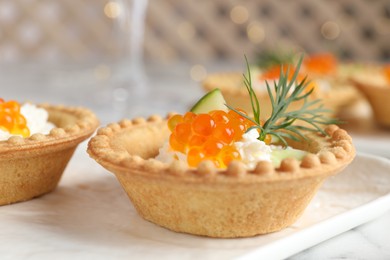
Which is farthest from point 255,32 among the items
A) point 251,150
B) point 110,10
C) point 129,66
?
point 251,150

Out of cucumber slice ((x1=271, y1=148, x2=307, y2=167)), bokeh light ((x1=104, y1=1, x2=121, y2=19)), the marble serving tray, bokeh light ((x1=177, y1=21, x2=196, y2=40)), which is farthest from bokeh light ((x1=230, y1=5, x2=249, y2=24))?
cucumber slice ((x1=271, y1=148, x2=307, y2=167))

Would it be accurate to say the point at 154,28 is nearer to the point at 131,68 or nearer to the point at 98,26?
the point at 98,26

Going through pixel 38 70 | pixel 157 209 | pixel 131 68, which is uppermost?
pixel 157 209

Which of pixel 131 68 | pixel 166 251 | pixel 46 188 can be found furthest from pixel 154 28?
pixel 166 251

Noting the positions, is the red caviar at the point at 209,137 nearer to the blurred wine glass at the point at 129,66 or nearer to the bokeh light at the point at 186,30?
the blurred wine glass at the point at 129,66

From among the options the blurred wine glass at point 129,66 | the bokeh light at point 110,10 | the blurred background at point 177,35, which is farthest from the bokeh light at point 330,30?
the blurred wine glass at point 129,66

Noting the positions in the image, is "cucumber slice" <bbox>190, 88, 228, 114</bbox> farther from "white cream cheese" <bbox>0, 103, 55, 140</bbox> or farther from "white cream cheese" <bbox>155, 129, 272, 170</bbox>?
"white cream cheese" <bbox>0, 103, 55, 140</bbox>

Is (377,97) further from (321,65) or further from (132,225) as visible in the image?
(132,225)
